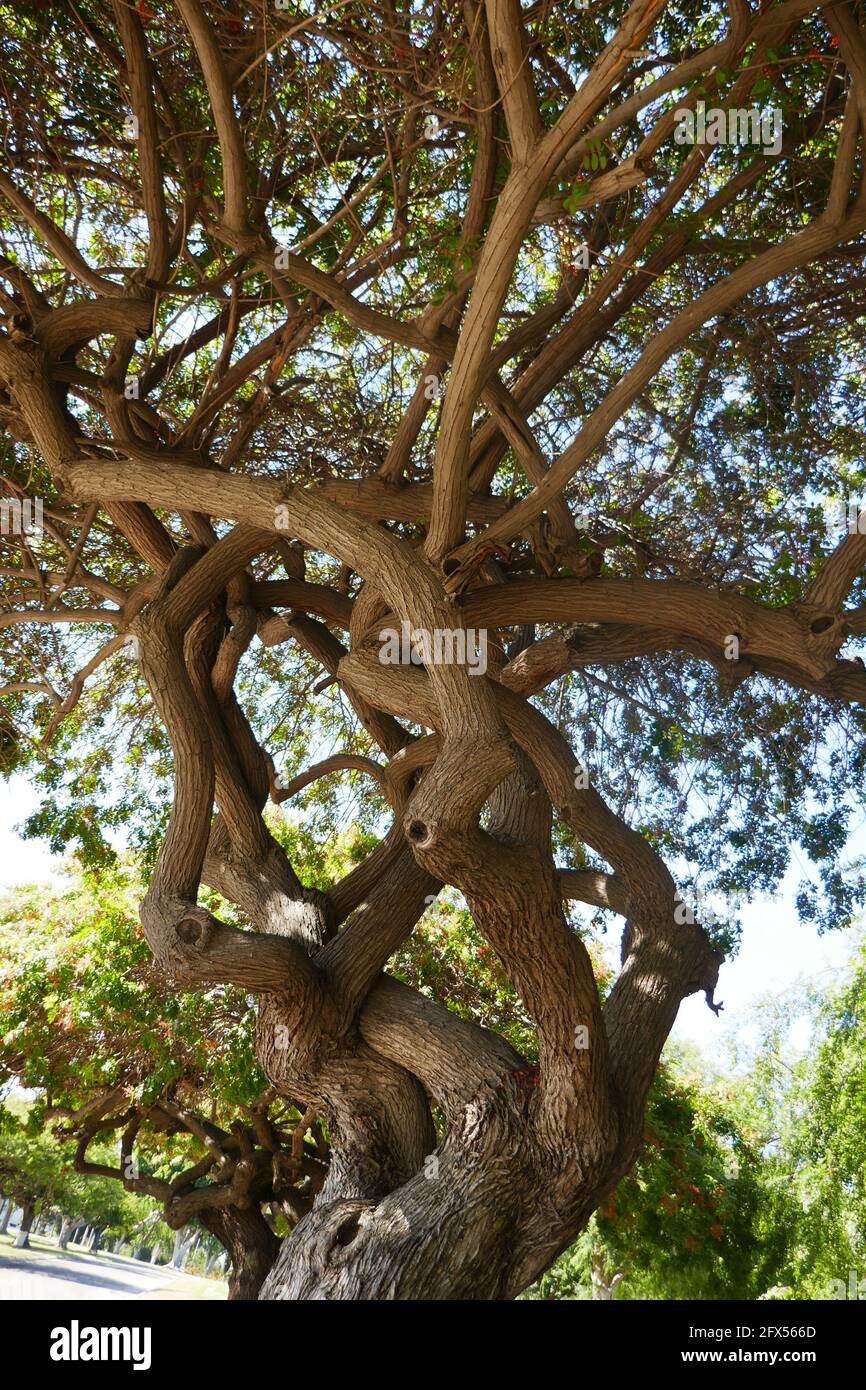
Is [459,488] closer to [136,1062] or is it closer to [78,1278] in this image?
[136,1062]

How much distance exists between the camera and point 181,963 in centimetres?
478

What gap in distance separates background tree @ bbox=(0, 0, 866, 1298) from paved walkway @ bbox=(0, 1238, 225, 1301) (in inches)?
330

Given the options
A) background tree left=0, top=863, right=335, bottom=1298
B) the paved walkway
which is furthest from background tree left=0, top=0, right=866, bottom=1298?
the paved walkway

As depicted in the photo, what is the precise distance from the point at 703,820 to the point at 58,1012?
577 centimetres

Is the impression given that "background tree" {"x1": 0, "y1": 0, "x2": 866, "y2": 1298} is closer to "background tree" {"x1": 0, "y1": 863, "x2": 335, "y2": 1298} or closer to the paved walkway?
"background tree" {"x1": 0, "y1": 863, "x2": 335, "y2": 1298}

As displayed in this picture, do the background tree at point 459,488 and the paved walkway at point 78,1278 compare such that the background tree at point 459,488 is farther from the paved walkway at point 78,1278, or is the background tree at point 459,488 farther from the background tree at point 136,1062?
the paved walkway at point 78,1278

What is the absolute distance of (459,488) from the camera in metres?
4.60

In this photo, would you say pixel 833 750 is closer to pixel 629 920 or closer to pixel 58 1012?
pixel 629 920

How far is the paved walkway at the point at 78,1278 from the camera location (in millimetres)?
15961

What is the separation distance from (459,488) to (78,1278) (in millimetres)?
20865

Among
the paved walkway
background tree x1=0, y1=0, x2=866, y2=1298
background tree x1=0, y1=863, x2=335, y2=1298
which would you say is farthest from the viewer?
the paved walkway

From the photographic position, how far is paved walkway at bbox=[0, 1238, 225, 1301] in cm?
1596

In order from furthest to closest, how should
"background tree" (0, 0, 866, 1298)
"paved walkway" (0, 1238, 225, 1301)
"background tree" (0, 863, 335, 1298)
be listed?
"paved walkway" (0, 1238, 225, 1301) → "background tree" (0, 863, 335, 1298) → "background tree" (0, 0, 866, 1298)

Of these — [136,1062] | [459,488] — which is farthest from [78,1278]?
[459,488]
